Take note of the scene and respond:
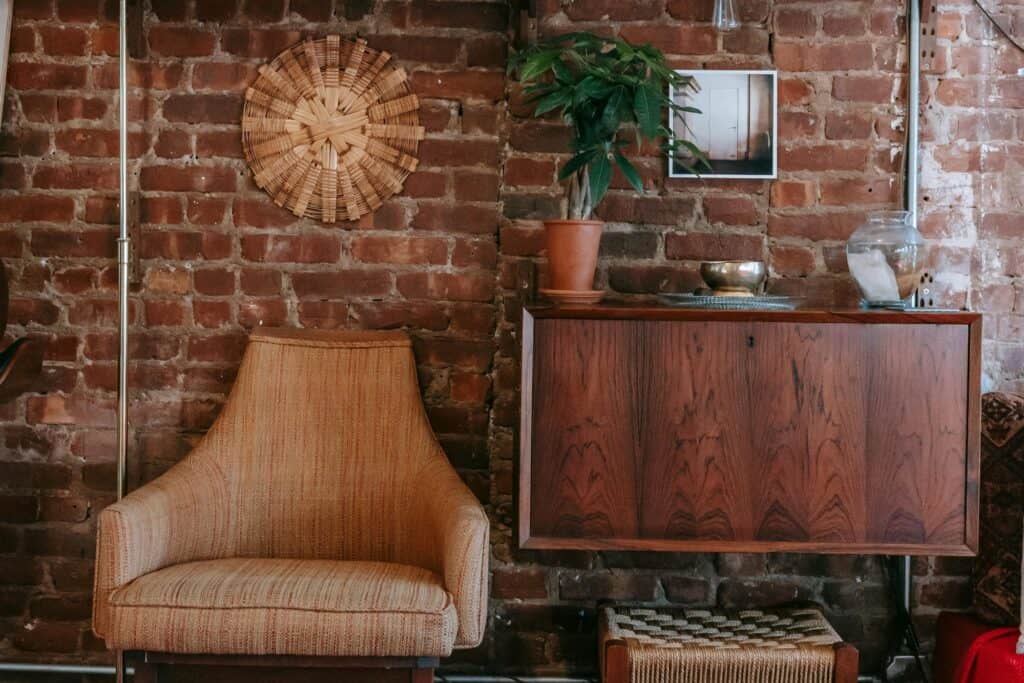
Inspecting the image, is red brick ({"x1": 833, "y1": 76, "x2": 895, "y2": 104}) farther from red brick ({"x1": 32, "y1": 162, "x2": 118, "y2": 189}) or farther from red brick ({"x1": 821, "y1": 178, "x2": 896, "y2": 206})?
red brick ({"x1": 32, "y1": 162, "x2": 118, "y2": 189})

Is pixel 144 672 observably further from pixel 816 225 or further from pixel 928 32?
pixel 928 32

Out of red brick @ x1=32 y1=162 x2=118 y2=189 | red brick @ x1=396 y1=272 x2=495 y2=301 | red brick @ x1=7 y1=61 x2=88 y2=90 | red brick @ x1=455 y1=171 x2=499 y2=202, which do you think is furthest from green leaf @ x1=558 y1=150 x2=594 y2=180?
red brick @ x1=7 y1=61 x2=88 y2=90

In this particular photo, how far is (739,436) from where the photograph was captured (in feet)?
7.23

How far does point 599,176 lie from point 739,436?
66 centimetres

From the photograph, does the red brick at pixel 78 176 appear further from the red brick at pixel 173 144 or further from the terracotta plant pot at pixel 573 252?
the terracotta plant pot at pixel 573 252

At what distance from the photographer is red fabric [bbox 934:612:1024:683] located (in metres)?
2.15

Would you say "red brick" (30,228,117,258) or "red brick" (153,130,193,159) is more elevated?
"red brick" (153,130,193,159)

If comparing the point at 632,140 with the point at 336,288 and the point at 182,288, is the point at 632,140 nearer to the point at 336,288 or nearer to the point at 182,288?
the point at 336,288

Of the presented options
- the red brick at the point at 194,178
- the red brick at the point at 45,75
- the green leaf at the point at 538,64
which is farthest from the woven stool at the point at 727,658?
the red brick at the point at 45,75

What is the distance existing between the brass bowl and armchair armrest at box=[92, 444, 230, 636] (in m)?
1.23

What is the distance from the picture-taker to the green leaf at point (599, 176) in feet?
7.75

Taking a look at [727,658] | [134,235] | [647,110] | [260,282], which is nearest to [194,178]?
[134,235]

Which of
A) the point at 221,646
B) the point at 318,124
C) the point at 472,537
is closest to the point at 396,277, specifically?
the point at 318,124

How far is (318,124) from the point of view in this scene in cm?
265
